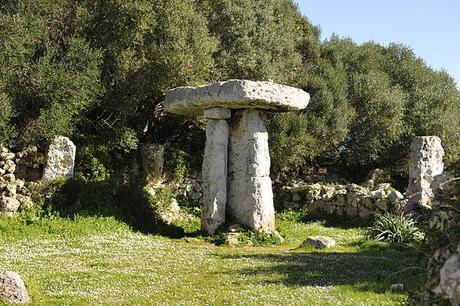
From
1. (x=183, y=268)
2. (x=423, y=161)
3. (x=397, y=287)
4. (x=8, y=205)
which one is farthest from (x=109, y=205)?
(x=423, y=161)

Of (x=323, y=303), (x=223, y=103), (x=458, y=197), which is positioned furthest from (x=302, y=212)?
(x=458, y=197)

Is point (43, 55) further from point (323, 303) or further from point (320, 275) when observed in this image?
point (323, 303)

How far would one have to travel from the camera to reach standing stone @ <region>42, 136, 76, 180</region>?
2127 centimetres

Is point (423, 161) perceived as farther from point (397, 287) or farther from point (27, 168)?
point (27, 168)

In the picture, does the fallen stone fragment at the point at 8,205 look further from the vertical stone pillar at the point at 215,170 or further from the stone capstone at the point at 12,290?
the stone capstone at the point at 12,290

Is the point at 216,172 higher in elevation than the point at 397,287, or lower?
higher

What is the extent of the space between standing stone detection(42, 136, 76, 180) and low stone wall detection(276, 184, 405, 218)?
10.9m

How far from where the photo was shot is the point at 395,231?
62.8 ft

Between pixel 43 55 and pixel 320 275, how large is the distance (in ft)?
47.4

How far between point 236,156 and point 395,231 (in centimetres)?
596

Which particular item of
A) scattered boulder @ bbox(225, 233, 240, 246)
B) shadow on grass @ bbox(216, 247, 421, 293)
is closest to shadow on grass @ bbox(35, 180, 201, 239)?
scattered boulder @ bbox(225, 233, 240, 246)

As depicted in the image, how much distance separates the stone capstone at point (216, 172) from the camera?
20344mm

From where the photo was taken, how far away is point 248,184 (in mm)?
20281

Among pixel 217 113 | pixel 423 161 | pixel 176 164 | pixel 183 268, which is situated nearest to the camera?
pixel 183 268
